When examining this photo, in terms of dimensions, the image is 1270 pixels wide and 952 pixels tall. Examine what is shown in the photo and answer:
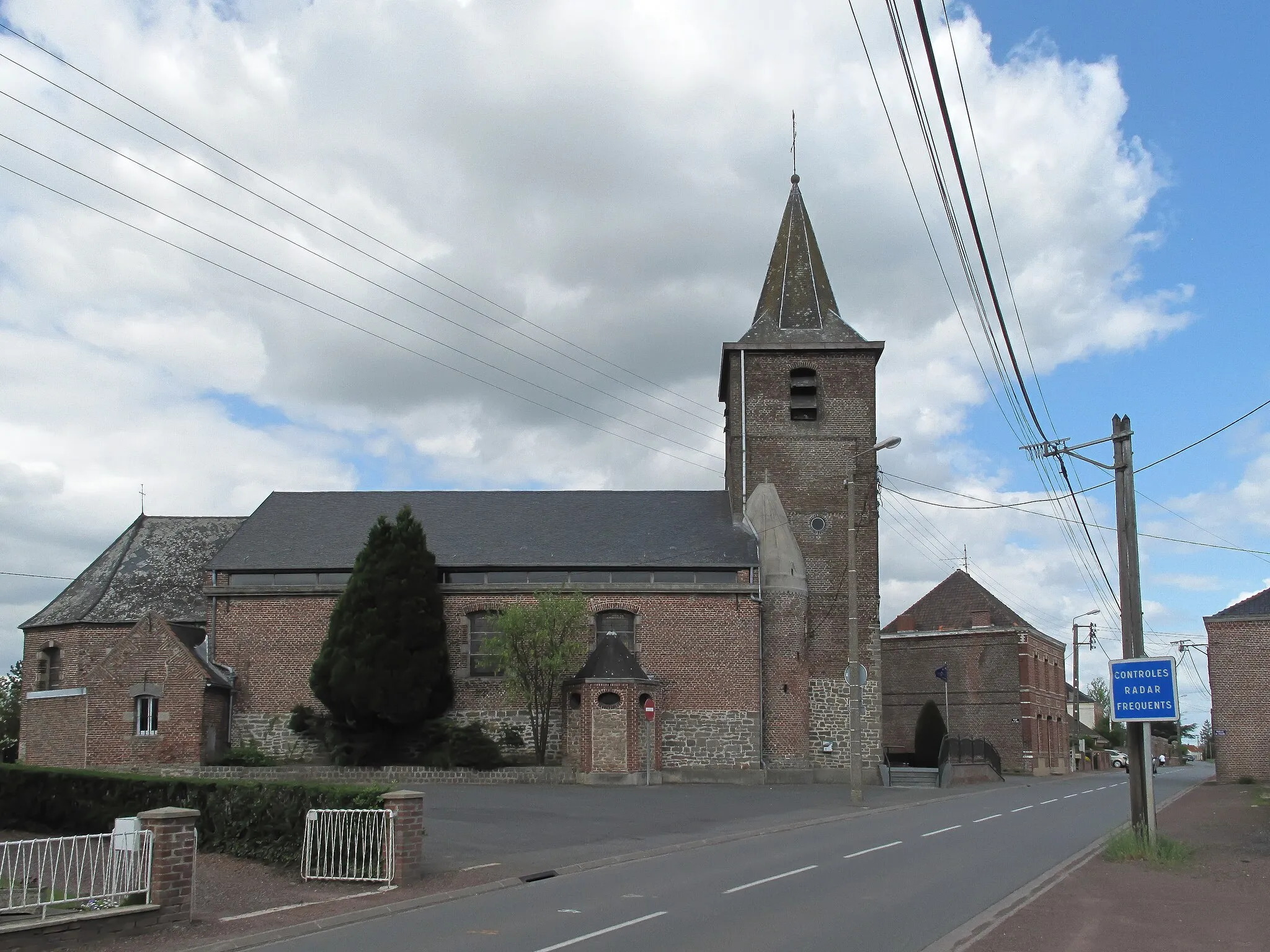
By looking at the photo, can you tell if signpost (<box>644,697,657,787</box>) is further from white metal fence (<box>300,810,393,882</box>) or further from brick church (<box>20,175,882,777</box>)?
white metal fence (<box>300,810,393,882</box>)

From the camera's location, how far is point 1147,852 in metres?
15.1

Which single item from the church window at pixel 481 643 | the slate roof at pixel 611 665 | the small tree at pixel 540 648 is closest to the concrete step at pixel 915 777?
the slate roof at pixel 611 665

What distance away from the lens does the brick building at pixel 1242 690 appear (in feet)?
133

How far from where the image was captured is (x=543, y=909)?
12094 millimetres

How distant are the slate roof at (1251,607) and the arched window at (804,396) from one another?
17966 mm

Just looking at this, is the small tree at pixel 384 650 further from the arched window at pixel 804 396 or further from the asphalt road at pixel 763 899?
the asphalt road at pixel 763 899

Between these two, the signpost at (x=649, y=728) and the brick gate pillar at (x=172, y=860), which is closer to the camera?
the brick gate pillar at (x=172, y=860)

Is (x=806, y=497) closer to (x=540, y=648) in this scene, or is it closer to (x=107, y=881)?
(x=540, y=648)

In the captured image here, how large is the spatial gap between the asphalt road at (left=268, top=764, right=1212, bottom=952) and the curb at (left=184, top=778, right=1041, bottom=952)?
0.75ft

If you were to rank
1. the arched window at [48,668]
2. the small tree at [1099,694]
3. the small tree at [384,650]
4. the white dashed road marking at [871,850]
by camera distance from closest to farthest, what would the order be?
the white dashed road marking at [871,850], the small tree at [384,650], the arched window at [48,668], the small tree at [1099,694]

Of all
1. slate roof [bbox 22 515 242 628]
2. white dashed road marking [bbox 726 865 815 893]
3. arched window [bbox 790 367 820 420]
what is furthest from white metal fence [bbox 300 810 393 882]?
arched window [bbox 790 367 820 420]

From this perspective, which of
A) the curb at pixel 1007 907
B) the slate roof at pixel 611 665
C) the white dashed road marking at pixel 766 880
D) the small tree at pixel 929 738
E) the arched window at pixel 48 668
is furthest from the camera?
the small tree at pixel 929 738

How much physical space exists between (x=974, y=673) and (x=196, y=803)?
148 ft

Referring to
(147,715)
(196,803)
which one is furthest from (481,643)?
(196,803)
